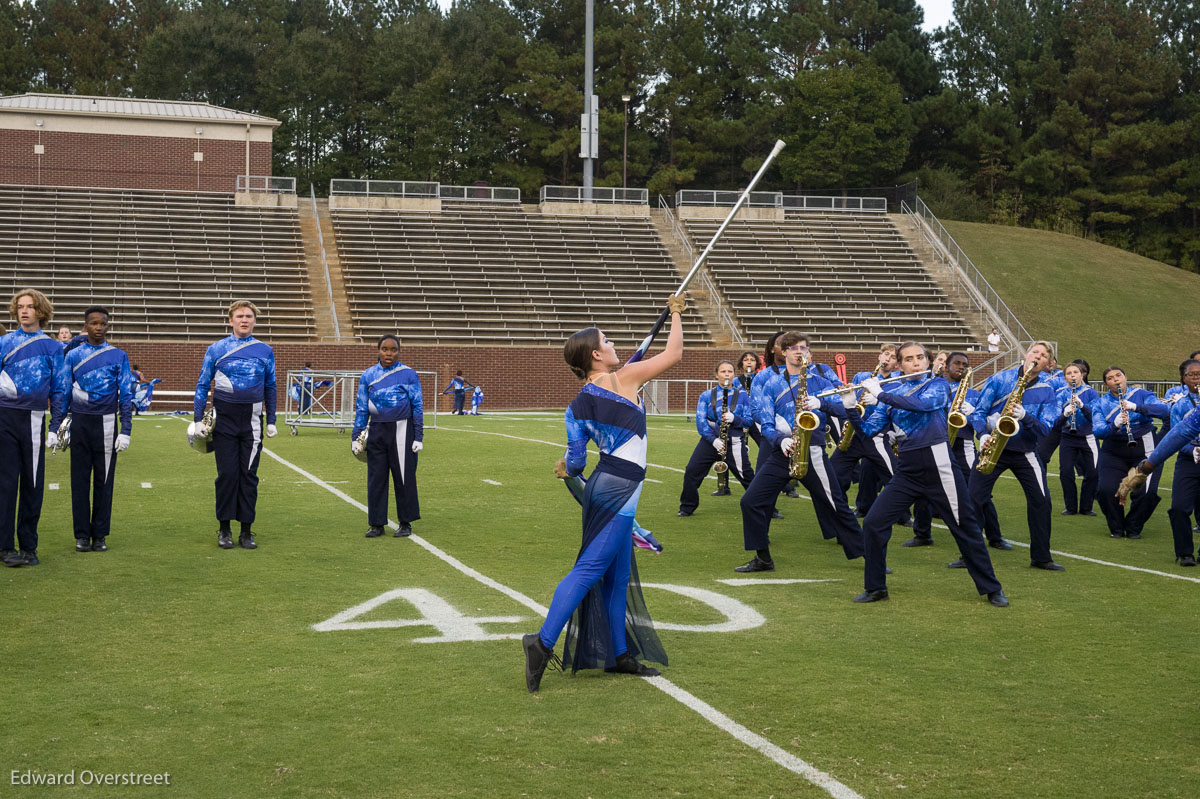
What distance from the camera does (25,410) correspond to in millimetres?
8945

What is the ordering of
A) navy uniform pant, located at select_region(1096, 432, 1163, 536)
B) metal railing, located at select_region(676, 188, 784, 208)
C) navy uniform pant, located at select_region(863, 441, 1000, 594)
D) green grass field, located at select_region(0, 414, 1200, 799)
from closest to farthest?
green grass field, located at select_region(0, 414, 1200, 799) < navy uniform pant, located at select_region(863, 441, 1000, 594) < navy uniform pant, located at select_region(1096, 432, 1163, 536) < metal railing, located at select_region(676, 188, 784, 208)

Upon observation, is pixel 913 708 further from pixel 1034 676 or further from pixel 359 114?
pixel 359 114

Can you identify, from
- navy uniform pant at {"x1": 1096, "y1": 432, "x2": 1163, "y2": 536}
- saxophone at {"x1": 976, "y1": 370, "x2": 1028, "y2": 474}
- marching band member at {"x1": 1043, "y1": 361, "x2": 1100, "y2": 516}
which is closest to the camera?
saxophone at {"x1": 976, "y1": 370, "x2": 1028, "y2": 474}

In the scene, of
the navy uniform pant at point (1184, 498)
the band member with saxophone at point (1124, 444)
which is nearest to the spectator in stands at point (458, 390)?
the band member with saxophone at point (1124, 444)

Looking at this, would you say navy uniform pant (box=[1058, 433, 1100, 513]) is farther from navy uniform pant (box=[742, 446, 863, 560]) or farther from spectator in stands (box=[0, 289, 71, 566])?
spectator in stands (box=[0, 289, 71, 566])

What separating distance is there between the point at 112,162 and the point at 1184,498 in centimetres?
4271

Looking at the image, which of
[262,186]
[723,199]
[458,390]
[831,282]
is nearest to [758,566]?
[458,390]

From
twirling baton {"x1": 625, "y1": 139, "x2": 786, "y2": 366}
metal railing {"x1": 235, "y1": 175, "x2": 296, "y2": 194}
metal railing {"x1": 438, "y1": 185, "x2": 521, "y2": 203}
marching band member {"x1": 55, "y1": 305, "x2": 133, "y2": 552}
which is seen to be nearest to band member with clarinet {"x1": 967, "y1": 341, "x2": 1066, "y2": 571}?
twirling baton {"x1": 625, "y1": 139, "x2": 786, "y2": 366}

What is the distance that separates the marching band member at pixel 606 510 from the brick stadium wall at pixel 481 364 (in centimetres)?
2829

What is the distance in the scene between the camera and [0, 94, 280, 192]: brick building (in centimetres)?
4381

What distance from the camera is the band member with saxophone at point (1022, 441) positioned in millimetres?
9383

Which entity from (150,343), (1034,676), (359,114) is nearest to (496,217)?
(150,343)

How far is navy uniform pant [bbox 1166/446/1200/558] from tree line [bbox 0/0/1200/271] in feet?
170

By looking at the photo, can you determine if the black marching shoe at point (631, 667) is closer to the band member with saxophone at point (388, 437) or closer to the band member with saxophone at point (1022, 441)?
the band member with saxophone at point (1022, 441)
